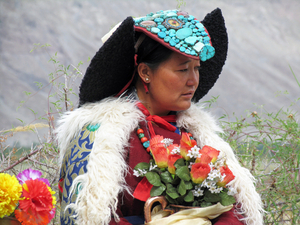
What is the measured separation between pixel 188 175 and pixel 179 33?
0.62 meters

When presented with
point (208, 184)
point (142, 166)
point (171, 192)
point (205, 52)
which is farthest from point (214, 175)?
point (205, 52)

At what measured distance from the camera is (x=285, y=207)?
201 centimetres

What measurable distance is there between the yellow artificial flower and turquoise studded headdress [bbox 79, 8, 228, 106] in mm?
503

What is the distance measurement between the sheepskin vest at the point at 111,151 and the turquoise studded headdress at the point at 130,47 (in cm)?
9

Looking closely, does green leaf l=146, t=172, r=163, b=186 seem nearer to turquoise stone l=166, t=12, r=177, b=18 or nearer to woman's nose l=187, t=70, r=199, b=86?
woman's nose l=187, t=70, r=199, b=86

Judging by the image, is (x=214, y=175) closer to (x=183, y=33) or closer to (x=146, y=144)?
(x=146, y=144)

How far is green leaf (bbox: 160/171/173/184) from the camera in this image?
3.70ft

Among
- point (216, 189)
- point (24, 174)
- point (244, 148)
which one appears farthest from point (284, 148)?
A: point (24, 174)

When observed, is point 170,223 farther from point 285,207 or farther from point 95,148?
point 285,207

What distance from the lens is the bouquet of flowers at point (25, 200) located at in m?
1.08

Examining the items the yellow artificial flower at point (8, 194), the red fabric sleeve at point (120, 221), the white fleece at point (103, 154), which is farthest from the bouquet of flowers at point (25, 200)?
the red fabric sleeve at point (120, 221)

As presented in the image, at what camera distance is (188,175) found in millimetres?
1097

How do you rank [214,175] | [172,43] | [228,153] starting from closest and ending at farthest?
[214,175] → [172,43] → [228,153]

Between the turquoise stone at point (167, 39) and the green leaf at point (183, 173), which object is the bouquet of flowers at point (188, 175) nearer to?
the green leaf at point (183, 173)
